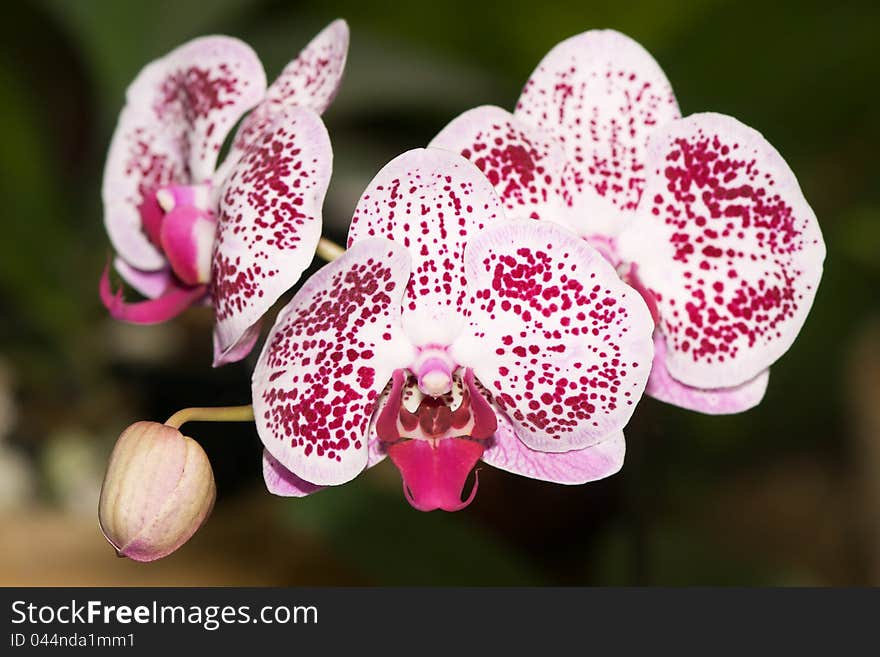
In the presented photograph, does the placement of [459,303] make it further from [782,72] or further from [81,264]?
[81,264]

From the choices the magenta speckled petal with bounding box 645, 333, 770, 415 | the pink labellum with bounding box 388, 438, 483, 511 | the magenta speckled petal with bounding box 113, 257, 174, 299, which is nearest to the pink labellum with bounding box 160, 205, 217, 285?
the magenta speckled petal with bounding box 113, 257, 174, 299

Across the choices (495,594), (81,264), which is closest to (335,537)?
(495,594)

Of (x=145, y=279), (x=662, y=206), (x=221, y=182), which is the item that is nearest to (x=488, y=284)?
(x=662, y=206)

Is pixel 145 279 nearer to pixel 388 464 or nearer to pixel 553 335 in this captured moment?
pixel 553 335

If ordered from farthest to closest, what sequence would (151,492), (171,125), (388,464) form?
(388,464), (171,125), (151,492)

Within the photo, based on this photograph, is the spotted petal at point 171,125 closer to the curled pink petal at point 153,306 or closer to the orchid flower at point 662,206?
the curled pink petal at point 153,306

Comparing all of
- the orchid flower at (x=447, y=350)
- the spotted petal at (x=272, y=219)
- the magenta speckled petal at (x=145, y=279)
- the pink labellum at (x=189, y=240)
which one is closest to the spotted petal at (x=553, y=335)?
the orchid flower at (x=447, y=350)
